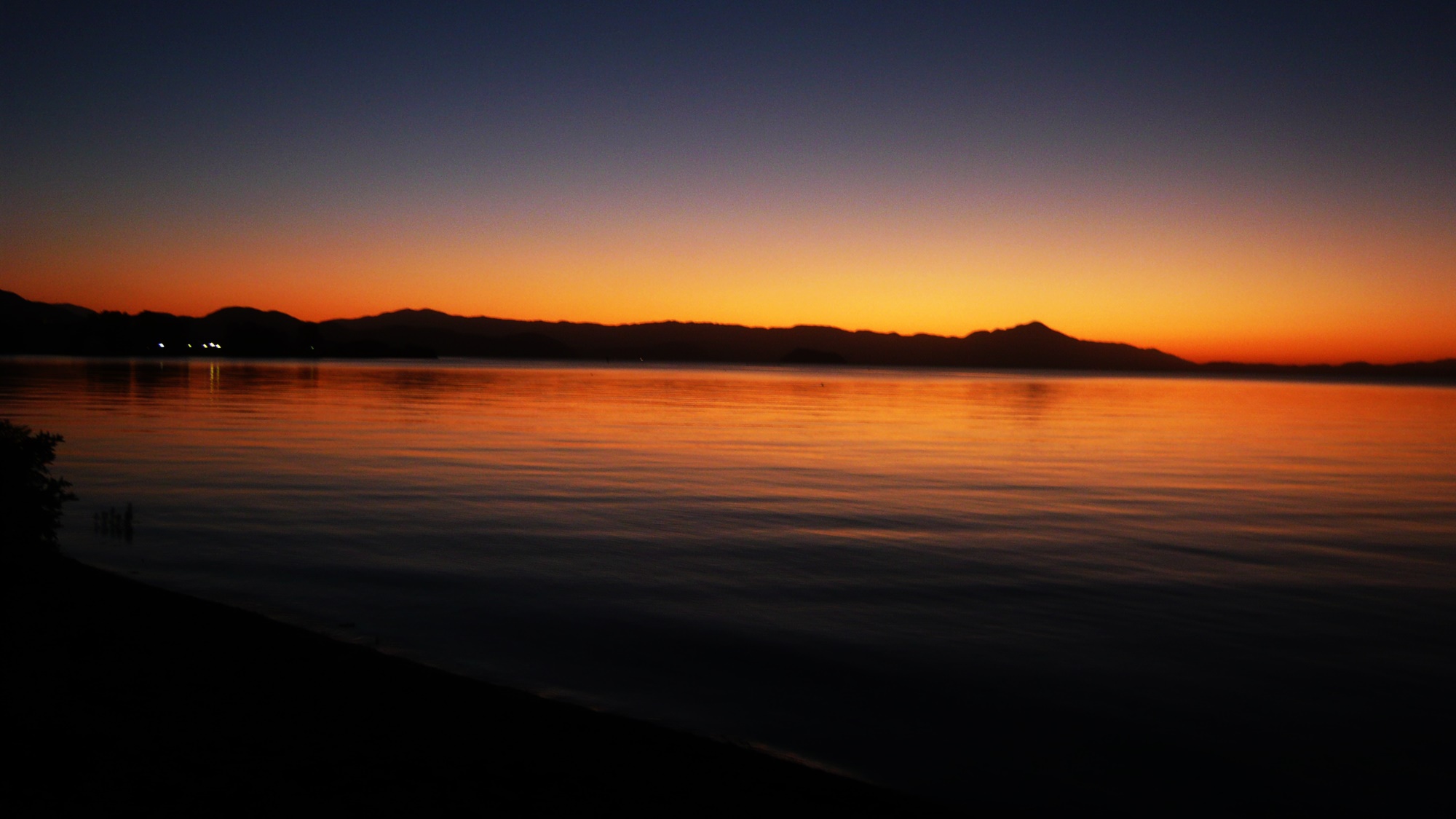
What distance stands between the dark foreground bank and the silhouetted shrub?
0.31 metres

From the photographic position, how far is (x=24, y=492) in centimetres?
736

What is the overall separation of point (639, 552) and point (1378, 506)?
18210 mm

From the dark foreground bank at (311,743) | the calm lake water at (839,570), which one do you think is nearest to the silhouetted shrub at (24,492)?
the dark foreground bank at (311,743)

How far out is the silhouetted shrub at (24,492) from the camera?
7.04 m

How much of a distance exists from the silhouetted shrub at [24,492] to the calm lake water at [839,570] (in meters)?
2.99

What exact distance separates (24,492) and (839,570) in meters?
10.1

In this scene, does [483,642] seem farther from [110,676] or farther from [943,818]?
[943,818]

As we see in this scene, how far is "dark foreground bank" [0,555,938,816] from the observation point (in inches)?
204

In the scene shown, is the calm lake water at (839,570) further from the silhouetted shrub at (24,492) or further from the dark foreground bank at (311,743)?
the silhouetted shrub at (24,492)

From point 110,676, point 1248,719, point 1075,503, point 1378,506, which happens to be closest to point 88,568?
point 110,676

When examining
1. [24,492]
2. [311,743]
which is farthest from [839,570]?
[24,492]

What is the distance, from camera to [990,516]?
19.0 m

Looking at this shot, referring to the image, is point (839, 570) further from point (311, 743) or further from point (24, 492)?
point (24, 492)

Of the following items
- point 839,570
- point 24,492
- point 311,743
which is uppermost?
point 24,492
